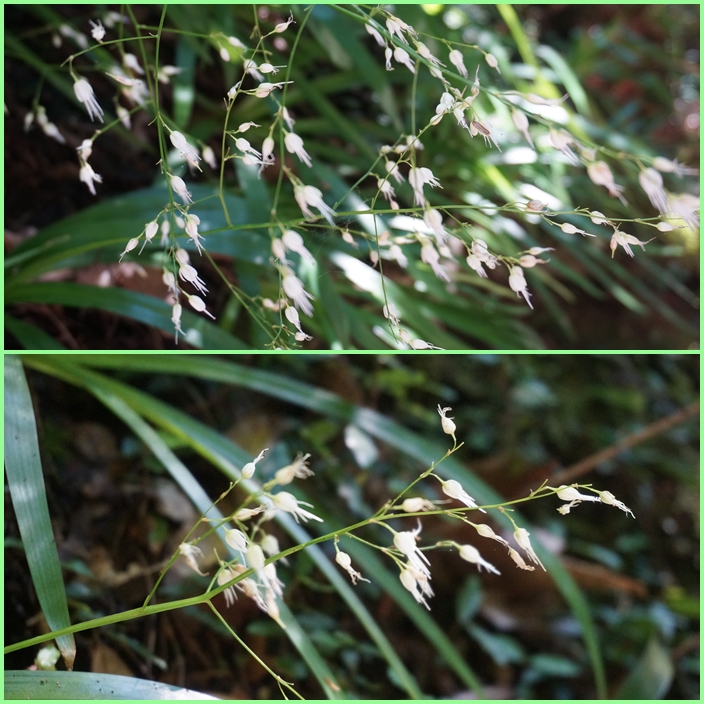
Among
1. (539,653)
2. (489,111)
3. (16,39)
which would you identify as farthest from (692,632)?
(16,39)

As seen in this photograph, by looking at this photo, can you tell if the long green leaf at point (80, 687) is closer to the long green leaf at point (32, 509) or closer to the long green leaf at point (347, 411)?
the long green leaf at point (32, 509)

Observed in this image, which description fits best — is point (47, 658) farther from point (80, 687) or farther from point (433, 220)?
point (433, 220)

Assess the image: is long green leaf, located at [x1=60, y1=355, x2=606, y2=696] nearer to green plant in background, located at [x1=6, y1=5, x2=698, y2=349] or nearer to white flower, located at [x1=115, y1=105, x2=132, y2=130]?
green plant in background, located at [x1=6, y1=5, x2=698, y2=349]

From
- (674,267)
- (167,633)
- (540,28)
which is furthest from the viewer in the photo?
(540,28)

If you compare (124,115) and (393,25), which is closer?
(393,25)

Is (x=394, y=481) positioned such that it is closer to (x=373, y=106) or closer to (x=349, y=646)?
(x=349, y=646)

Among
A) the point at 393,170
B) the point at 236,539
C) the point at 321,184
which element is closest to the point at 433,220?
the point at 393,170

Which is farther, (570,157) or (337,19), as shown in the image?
(337,19)

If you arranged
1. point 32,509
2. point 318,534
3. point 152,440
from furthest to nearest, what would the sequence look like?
1. point 318,534
2. point 152,440
3. point 32,509
